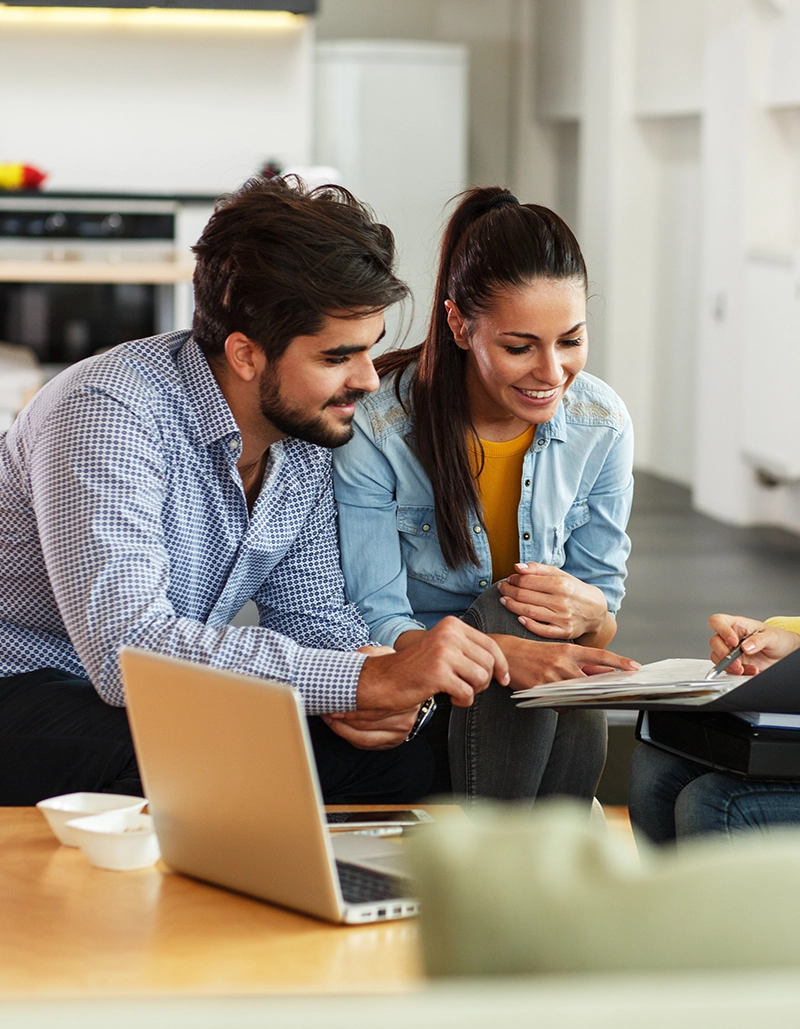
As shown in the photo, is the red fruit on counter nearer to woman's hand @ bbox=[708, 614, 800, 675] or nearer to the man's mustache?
the man's mustache

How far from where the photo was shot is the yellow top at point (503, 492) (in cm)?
202

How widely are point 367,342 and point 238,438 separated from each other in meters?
0.21

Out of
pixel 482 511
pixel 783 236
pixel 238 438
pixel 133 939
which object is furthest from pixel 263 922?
pixel 783 236

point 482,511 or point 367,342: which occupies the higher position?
point 367,342

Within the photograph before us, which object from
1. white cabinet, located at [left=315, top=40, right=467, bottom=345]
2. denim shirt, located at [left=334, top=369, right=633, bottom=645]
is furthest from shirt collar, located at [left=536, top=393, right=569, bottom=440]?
white cabinet, located at [left=315, top=40, right=467, bottom=345]

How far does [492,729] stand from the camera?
1749mm

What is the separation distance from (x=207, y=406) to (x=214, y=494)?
12 centimetres

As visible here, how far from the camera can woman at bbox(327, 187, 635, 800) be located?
1.79 meters

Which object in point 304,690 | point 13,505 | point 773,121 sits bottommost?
point 304,690

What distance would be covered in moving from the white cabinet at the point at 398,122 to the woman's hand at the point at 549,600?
18.4 ft

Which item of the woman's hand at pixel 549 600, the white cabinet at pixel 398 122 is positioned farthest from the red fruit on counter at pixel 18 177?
the woman's hand at pixel 549 600

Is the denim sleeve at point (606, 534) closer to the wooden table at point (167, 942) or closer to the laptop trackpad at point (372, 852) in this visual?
the laptop trackpad at point (372, 852)

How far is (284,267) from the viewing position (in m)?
1.74

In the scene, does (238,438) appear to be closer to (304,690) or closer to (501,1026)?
(304,690)
